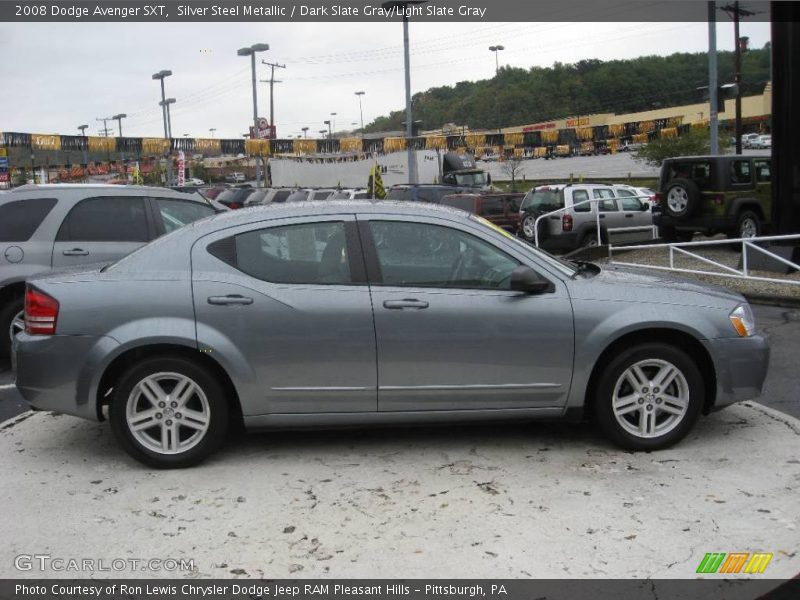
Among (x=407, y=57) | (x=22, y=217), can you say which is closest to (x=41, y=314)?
(x=22, y=217)

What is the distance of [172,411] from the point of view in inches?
183

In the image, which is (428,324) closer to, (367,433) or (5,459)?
(367,433)

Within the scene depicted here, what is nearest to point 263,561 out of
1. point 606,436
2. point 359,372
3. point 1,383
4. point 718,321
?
point 359,372

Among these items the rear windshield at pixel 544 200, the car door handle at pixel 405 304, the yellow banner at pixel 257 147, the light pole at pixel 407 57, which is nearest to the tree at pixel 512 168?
the light pole at pixel 407 57

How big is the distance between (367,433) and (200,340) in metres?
1.37

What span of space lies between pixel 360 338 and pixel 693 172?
44.3 ft

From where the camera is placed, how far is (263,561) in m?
3.59

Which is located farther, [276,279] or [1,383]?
[1,383]

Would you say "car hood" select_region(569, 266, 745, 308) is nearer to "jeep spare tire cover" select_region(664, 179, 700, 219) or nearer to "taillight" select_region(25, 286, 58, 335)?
"taillight" select_region(25, 286, 58, 335)

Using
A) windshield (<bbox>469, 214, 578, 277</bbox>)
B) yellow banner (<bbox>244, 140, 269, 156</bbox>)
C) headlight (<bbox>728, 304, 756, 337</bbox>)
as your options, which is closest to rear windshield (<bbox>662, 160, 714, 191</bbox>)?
headlight (<bbox>728, 304, 756, 337</bbox>)

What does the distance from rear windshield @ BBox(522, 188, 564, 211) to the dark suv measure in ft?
9.95

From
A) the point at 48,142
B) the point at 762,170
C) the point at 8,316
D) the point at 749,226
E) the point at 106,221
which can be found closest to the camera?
the point at 8,316

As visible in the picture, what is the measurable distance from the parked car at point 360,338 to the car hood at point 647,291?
0.05 ft

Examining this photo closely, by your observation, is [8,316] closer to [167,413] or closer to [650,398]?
[167,413]
